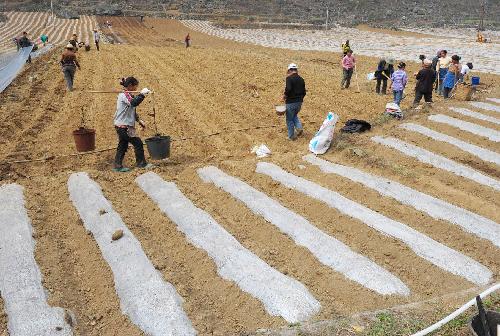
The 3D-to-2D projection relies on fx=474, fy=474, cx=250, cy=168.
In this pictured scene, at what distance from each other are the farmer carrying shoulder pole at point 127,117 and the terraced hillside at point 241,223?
0.42 metres

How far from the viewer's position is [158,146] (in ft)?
27.7

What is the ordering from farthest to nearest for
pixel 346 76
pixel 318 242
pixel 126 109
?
pixel 346 76 < pixel 126 109 < pixel 318 242

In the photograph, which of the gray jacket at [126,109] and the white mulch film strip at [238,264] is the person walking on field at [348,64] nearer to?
the gray jacket at [126,109]

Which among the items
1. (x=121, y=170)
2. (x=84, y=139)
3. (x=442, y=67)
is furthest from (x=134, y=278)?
(x=442, y=67)

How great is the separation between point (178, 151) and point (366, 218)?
4.41 m

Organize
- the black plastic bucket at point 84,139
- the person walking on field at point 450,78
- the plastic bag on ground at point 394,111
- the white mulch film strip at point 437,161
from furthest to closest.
A: the person walking on field at point 450,78, the plastic bag on ground at point 394,111, the black plastic bucket at point 84,139, the white mulch film strip at point 437,161

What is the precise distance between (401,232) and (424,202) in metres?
1.10

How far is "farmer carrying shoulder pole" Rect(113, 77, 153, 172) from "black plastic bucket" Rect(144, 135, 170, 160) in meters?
0.28

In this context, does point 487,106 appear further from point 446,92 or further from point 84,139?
point 84,139

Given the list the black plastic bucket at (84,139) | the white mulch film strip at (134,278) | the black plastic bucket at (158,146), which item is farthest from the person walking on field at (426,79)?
the white mulch film strip at (134,278)

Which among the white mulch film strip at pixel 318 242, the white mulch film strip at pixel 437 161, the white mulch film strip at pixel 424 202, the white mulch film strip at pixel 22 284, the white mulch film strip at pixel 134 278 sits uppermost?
the white mulch film strip at pixel 437 161

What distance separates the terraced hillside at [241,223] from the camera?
4590 millimetres

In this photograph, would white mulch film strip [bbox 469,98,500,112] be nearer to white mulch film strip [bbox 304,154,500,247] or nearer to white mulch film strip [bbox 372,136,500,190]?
white mulch film strip [bbox 372,136,500,190]

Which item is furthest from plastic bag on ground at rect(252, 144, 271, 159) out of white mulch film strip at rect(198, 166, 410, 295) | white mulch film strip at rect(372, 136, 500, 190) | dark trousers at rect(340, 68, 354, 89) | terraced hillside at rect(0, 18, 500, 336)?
dark trousers at rect(340, 68, 354, 89)
